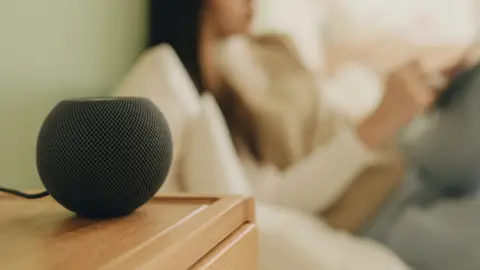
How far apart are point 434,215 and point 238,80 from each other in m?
0.50

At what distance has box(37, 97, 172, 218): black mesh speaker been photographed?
25.0 inches

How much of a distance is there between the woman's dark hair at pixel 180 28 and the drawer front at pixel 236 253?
710mm

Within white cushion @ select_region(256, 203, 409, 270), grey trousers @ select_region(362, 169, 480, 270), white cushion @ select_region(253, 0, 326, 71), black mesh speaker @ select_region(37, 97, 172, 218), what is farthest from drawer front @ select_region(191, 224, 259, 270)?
white cushion @ select_region(253, 0, 326, 71)

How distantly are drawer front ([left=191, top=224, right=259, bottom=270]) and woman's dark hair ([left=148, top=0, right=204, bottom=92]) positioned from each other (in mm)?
710

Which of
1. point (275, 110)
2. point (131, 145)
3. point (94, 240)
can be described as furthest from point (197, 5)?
point (94, 240)

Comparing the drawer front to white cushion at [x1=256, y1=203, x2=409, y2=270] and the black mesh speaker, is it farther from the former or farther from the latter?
white cushion at [x1=256, y1=203, x2=409, y2=270]

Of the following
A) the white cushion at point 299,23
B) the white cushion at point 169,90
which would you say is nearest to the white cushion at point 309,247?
the white cushion at point 169,90

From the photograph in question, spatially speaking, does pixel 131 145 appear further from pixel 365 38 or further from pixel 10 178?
pixel 365 38

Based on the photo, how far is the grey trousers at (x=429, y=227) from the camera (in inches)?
47.8

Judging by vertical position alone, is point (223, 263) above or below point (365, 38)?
below

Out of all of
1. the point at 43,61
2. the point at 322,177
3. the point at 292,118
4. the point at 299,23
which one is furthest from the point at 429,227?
the point at 43,61

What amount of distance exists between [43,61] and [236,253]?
1.97 ft

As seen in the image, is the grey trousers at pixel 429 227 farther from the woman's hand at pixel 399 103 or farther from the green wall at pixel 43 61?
the green wall at pixel 43 61

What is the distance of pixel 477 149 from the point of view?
125 centimetres
